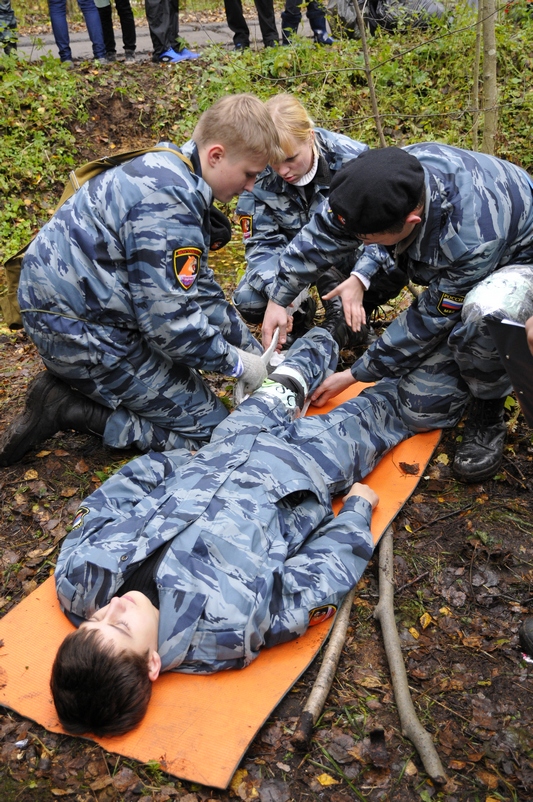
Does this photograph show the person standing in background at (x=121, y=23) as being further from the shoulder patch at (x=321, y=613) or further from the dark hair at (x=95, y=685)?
the dark hair at (x=95, y=685)

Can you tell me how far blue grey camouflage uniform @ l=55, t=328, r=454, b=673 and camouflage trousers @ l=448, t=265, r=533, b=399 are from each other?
0.62 m

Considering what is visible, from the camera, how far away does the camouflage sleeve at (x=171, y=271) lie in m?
3.10

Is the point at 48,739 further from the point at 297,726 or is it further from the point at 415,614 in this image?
the point at 415,614

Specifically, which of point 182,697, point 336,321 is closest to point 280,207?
point 336,321

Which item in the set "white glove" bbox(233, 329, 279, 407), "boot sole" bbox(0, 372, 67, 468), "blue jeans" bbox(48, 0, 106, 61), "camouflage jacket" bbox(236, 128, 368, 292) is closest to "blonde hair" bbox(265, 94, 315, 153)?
"camouflage jacket" bbox(236, 128, 368, 292)

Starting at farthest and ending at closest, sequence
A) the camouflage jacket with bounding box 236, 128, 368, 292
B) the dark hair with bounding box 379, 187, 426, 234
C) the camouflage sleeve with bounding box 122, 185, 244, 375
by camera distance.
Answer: the camouflage jacket with bounding box 236, 128, 368, 292 < the camouflage sleeve with bounding box 122, 185, 244, 375 < the dark hair with bounding box 379, 187, 426, 234

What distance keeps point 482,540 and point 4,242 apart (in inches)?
227

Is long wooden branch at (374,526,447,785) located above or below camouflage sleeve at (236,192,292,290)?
below

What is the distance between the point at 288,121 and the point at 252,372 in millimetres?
1567

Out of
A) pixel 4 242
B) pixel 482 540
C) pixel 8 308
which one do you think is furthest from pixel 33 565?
pixel 4 242

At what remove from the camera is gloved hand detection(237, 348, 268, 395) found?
374cm

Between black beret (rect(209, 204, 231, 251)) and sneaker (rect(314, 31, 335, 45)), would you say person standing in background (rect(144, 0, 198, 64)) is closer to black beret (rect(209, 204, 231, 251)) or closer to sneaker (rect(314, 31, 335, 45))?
sneaker (rect(314, 31, 335, 45))

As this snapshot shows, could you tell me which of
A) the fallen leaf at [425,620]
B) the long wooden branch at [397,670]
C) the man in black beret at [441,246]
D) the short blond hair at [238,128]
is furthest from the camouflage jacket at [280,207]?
the fallen leaf at [425,620]

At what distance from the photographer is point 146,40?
1149cm
